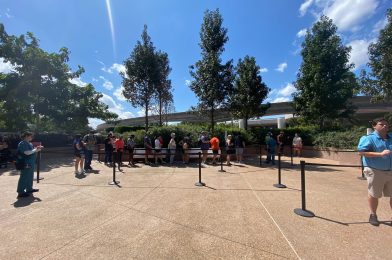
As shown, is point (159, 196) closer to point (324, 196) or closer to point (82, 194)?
point (82, 194)

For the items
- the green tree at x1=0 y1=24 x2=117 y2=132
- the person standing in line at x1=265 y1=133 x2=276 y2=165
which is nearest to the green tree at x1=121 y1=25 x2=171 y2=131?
the green tree at x1=0 y1=24 x2=117 y2=132

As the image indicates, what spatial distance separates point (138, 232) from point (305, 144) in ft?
60.0

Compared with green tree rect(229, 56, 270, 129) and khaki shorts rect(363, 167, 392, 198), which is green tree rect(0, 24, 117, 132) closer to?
green tree rect(229, 56, 270, 129)

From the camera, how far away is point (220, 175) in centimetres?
968

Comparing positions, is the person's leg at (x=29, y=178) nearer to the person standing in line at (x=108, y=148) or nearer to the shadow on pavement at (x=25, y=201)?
the shadow on pavement at (x=25, y=201)

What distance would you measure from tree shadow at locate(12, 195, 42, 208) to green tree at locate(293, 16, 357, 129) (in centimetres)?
1861

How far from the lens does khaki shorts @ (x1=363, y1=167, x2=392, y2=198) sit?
4.43 metres

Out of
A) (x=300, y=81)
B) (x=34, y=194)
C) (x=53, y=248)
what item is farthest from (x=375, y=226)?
(x=300, y=81)

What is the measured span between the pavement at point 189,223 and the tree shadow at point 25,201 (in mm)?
25

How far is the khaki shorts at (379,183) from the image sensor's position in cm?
443

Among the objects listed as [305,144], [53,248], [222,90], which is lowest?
[53,248]

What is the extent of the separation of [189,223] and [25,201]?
434 centimetres

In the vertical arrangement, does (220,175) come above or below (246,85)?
below

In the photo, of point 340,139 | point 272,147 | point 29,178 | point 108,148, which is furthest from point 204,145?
point 340,139
